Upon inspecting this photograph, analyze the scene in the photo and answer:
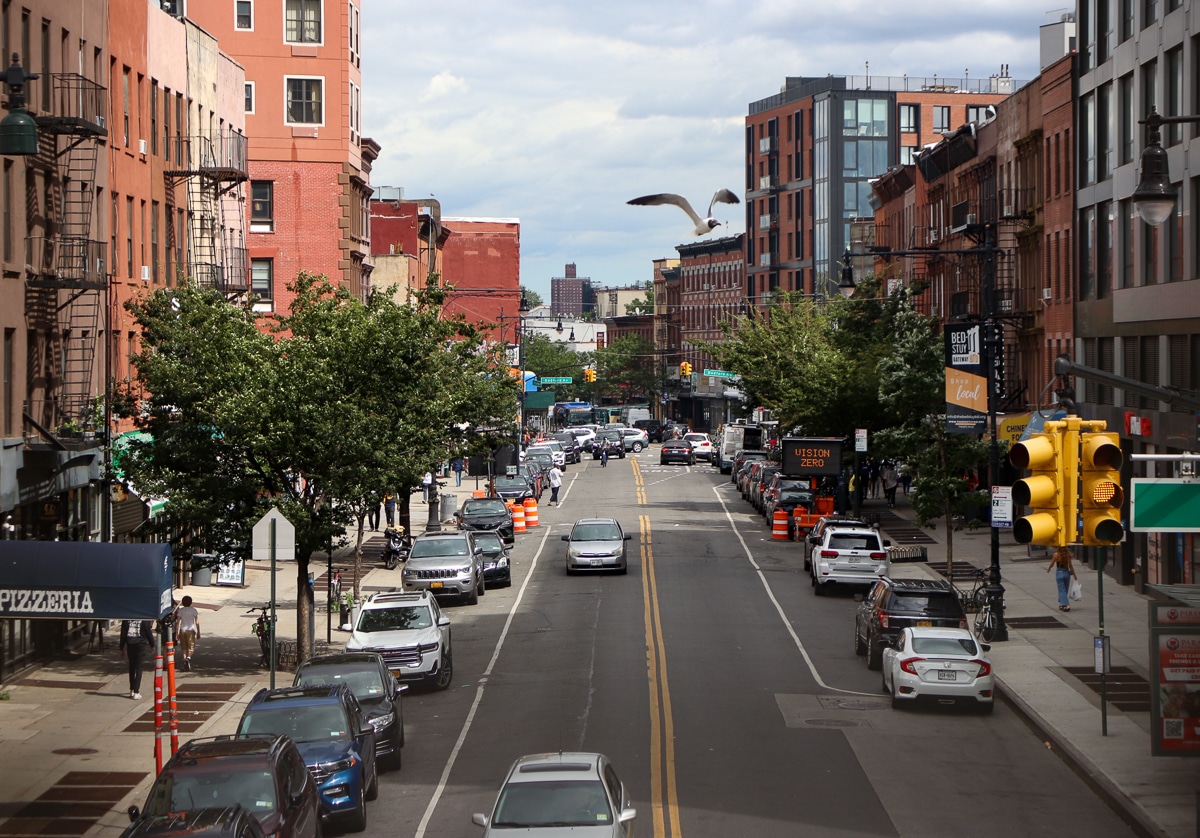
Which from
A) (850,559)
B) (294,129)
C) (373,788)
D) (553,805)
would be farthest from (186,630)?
(294,129)

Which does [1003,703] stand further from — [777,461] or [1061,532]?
[777,461]

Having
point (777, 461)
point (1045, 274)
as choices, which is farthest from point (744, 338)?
point (1045, 274)

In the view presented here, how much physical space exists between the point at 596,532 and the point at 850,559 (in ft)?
27.3

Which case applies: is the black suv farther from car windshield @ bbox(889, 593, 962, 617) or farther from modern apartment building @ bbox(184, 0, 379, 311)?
modern apartment building @ bbox(184, 0, 379, 311)

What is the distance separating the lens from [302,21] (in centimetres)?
6028

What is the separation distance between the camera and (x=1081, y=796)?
61.8 ft

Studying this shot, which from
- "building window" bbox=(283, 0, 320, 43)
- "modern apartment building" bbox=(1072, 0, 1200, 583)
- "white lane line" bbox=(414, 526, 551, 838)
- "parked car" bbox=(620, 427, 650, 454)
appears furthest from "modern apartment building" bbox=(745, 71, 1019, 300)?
"white lane line" bbox=(414, 526, 551, 838)

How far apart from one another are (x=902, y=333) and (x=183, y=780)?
114ft

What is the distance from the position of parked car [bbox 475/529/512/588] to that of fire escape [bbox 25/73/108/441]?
12.2 m

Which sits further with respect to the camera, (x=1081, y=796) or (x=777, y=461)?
(x=777, y=461)

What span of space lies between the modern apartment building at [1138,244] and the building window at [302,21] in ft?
103

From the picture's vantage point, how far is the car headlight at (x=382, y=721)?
19.6 meters

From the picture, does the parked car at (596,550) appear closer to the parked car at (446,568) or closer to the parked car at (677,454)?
the parked car at (446,568)

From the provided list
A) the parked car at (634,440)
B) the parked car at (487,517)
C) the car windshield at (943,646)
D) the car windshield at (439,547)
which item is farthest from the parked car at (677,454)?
the car windshield at (943,646)
